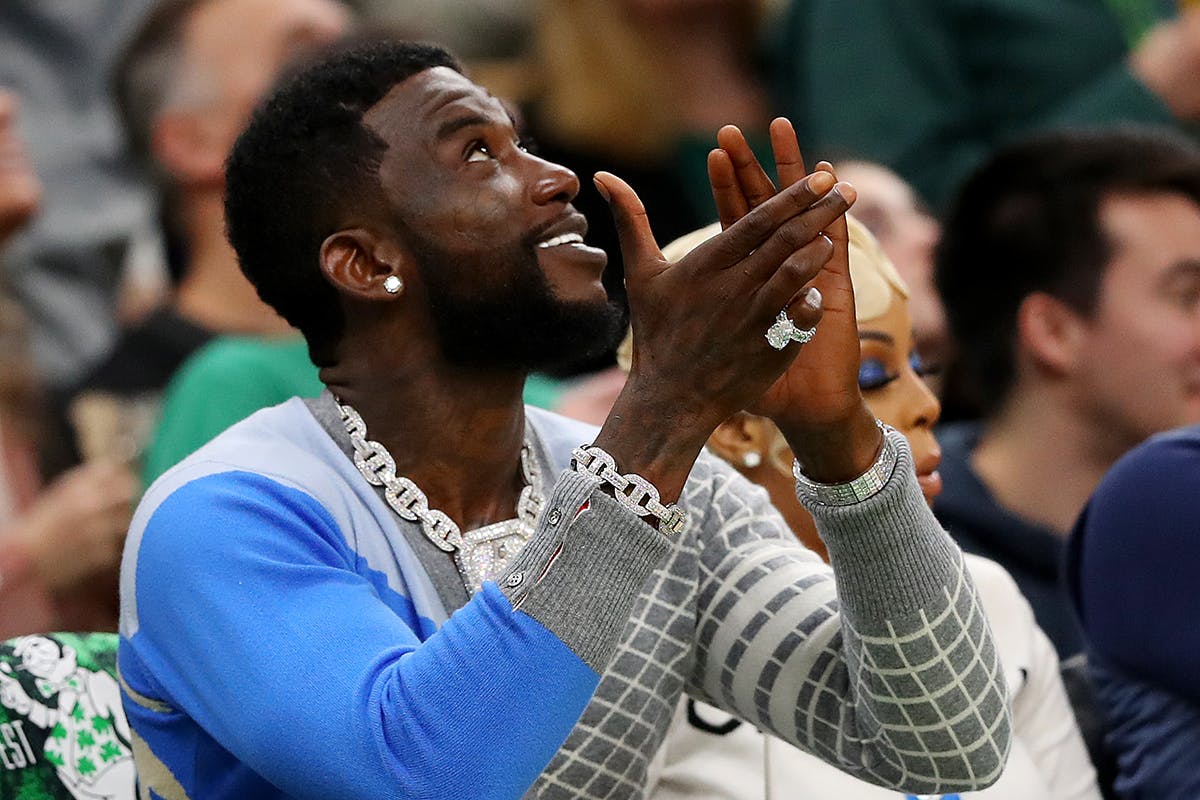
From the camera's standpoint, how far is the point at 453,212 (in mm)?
1881

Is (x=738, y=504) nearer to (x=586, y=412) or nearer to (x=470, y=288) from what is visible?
(x=470, y=288)

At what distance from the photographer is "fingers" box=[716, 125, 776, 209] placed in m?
1.64

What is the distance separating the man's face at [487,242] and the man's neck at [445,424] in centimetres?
4

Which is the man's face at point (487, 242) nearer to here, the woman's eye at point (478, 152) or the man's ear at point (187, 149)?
the woman's eye at point (478, 152)

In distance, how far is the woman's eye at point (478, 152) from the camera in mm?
1924

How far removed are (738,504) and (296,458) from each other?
0.55m

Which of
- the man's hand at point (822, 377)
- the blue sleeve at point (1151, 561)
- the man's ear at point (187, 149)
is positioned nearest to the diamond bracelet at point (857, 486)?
the man's hand at point (822, 377)

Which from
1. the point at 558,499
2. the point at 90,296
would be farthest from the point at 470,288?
the point at 90,296

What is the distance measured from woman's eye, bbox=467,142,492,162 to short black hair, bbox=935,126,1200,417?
66.3 inches

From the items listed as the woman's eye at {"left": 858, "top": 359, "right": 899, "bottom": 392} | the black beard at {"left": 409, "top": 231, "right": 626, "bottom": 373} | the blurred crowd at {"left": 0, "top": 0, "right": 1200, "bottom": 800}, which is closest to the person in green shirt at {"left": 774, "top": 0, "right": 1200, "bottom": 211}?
the blurred crowd at {"left": 0, "top": 0, "right": 1200, "bottom": 800}

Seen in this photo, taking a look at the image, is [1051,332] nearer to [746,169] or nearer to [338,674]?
[746,169]

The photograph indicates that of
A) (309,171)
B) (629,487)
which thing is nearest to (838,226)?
(629,487)

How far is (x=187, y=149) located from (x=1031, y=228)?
1755 millimetres

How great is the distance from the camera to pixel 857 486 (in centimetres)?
172
